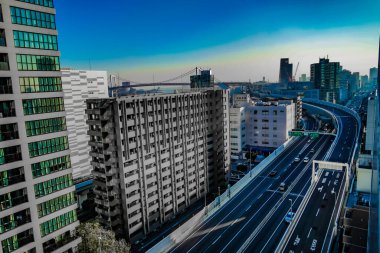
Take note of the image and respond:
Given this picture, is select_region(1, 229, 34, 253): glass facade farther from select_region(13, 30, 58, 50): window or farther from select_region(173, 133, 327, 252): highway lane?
select_region(173, 133, 327, 252): highway lane

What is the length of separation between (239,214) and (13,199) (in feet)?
129

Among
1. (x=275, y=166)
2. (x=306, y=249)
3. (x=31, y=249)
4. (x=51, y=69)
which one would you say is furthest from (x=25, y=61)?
(x=275, y=166)

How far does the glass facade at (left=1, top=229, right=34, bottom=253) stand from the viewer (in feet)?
92.1

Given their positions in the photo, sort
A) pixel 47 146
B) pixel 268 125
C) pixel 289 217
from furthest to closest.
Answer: pixel 268 125 < pixel 289 217 < pixel 47 146

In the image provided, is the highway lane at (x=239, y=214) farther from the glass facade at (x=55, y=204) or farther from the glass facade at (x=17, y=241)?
the glass facade at (x=17, y=241)

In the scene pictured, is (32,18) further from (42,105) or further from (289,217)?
(289,217)

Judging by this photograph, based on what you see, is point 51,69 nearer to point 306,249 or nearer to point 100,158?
point 100,158

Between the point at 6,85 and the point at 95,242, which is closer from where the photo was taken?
the point at 6,85

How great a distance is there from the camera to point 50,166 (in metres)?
32.3

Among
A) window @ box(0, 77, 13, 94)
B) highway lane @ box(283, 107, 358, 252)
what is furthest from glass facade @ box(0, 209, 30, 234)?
highway lane @ box(283, 107, 358, 252)

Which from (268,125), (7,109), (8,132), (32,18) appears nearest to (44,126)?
(8,132)

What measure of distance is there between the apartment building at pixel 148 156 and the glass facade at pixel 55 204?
17.7m

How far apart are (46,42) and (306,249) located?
144ft

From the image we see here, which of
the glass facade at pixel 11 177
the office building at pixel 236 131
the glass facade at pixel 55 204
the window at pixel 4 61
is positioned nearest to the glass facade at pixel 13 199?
the glass facade at pixel 11 177
